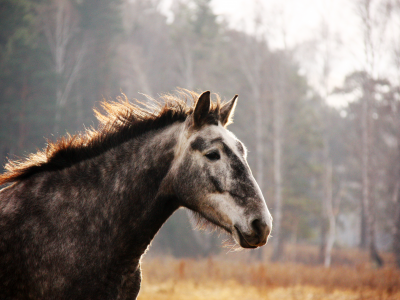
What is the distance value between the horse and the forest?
1482cm

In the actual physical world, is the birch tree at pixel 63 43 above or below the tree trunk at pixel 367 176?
above

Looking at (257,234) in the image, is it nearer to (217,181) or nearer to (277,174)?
(217,181)

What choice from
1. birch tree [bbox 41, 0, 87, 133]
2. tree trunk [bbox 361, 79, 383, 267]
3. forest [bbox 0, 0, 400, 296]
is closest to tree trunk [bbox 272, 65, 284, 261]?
forest [bbox 0, 0, 400, 296]

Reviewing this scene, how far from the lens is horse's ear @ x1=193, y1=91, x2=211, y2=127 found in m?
2.41

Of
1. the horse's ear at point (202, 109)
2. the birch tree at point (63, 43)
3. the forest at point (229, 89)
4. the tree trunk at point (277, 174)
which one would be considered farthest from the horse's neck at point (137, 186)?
the birch tree at point (63, 43)

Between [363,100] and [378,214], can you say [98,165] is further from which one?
[378,214]

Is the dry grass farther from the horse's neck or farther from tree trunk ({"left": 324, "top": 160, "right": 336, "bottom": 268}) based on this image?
the horse's neck

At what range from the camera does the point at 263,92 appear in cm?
2144

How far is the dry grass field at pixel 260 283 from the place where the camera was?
32.3ft

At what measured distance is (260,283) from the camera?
11117 mm

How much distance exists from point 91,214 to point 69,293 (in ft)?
1.79

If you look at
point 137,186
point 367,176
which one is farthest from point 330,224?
point 137,186

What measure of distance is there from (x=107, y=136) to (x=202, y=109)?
2.70 feet

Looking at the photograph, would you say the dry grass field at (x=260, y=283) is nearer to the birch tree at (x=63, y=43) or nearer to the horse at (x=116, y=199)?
the horse at (x=116, y=199)
